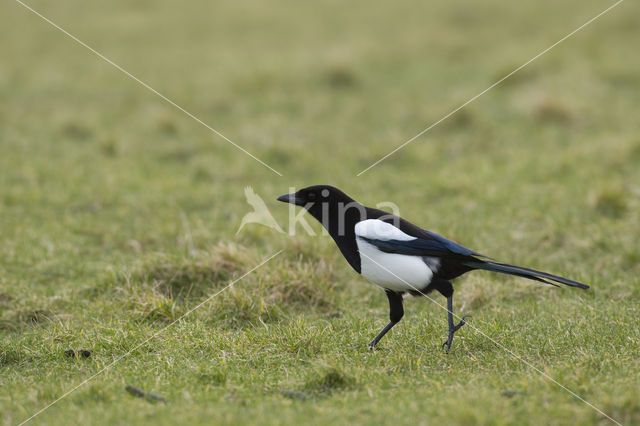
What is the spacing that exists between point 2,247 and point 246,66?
23.5ft

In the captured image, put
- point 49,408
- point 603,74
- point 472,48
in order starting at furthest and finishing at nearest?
point 472,48, point 603,74, point 49,408

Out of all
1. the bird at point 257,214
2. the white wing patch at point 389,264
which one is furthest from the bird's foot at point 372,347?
the bird at point 257,214

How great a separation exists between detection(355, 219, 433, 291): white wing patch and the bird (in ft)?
7.76

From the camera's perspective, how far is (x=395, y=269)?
14.4ft

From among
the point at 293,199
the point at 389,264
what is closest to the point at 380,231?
the point at 389,264

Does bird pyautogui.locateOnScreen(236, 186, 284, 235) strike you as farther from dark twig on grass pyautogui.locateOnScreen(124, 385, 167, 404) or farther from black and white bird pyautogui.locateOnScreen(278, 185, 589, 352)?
dark twig on grass pyautogui.locateOnScreen(124, 385, 167, 404)

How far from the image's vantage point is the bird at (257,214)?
7.01 metres

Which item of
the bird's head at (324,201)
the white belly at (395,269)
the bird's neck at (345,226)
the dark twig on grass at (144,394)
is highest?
the bird's head at (324,201)

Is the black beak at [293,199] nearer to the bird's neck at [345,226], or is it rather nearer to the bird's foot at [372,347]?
the bird's neck at [345,226]

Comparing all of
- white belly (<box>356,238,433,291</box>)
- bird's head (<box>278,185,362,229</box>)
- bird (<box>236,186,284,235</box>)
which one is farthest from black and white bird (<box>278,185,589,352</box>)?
bird (<box>236,186,284,235</box>)

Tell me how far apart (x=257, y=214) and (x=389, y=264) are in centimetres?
320

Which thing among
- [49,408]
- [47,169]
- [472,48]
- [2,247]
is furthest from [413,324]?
[472,48]

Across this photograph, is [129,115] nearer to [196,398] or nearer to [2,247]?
[2,247]

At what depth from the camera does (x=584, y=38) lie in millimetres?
13250
